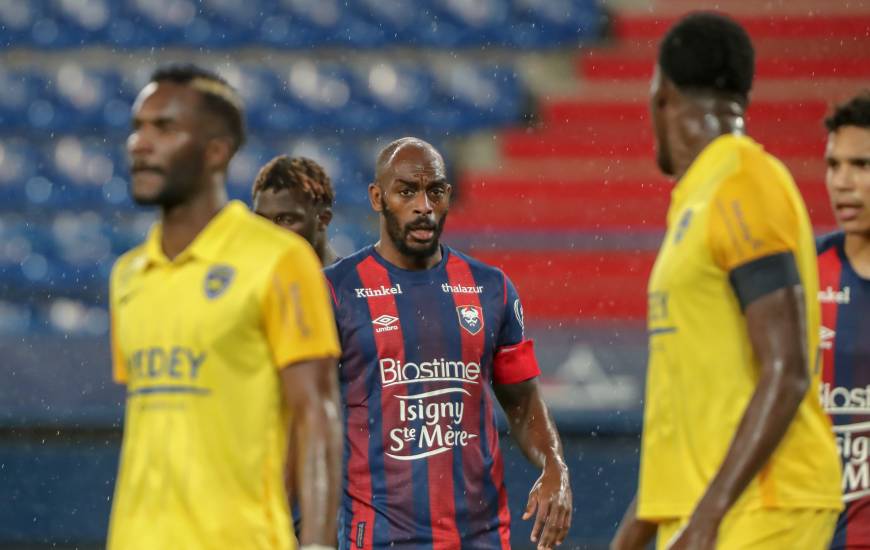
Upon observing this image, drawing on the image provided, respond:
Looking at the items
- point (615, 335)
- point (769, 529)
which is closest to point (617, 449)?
point (615, 335)

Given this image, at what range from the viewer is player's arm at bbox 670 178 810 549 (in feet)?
9.50

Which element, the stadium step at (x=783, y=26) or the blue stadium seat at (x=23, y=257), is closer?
the blue stadium seat at (x=23, y=257)

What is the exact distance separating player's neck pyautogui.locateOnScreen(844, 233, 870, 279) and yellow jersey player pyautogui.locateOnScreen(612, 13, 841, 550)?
1.36m

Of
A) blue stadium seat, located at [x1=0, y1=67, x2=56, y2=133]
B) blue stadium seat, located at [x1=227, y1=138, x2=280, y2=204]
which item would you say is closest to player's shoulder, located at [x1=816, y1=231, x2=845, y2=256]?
blue stadium seat, located at [x1=227, y1=138, x2=280, y2=204]

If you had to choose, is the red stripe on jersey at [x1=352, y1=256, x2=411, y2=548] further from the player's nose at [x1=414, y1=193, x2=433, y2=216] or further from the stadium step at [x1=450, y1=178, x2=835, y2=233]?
the stadium step at [x1=450, y1=178, x2=835, y2=233]

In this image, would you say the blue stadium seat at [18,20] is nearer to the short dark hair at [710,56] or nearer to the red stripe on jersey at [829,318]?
the red stripe on jersey at [829,318]

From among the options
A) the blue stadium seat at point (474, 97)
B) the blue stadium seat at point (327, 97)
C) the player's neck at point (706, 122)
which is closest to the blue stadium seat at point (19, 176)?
the blue stadium seat at point (327, 97)

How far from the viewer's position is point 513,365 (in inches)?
206

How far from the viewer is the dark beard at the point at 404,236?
17.0 ft

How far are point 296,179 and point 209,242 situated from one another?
8.27 ft

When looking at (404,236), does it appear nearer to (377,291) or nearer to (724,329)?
(377,291)

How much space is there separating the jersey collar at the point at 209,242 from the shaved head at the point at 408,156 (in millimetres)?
1833

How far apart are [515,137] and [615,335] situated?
4.88 m

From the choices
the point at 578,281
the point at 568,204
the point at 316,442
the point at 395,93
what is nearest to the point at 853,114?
the point at 316,442
